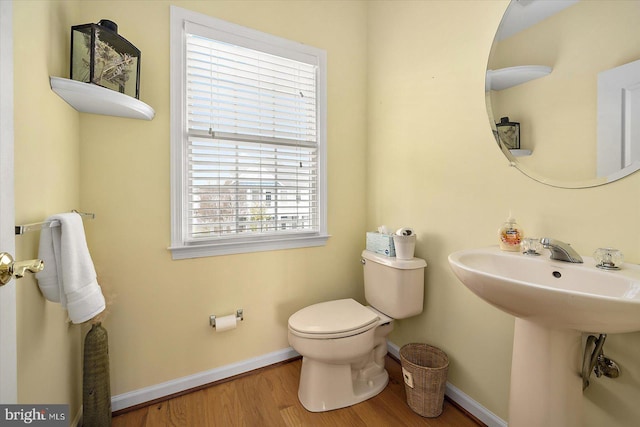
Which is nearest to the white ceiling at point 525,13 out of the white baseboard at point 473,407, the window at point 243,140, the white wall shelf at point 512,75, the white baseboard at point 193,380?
the white wall shelf at point 512,75

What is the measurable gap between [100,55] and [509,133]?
1.81m

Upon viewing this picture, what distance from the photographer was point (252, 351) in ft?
5.89

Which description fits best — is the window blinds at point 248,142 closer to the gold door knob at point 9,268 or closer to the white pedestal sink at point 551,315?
the gold door knob at point 9,268

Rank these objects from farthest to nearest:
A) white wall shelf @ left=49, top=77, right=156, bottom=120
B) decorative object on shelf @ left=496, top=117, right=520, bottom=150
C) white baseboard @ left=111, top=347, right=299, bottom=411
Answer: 1. white baseboard @ left=111, top=347, right=299, bottom=411
2. decorative object on shelf @ left=496, top=117, right=520, bottom=150
3. white wall shelf @ left=49, top=77, right=156, bottom=120

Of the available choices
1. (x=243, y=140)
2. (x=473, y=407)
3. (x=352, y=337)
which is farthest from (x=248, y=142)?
(x=473, y=407)

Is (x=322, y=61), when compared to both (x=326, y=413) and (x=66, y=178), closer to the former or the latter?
(x=66, y=178)

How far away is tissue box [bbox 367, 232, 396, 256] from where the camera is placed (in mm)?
1711

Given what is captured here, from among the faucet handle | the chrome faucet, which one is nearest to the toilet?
the chrome faucet

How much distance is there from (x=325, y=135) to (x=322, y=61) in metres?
0.51

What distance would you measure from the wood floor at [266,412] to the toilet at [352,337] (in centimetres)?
6

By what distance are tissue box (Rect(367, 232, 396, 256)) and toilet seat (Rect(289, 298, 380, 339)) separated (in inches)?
14.5

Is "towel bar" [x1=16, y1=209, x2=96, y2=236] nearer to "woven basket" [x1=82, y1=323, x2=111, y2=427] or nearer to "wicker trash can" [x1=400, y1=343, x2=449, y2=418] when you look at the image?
"woven basket" [x1=82, y1=323, x2=111, y2=427]

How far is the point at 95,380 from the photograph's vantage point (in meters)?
1.25

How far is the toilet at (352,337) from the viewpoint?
1.43 m
